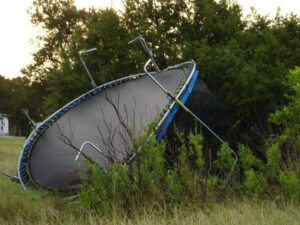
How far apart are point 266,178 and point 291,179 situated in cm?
44

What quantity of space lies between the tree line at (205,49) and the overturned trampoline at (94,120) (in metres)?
1.02

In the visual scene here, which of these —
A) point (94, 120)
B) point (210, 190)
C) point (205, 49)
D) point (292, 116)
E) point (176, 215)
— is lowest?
point (176, 215)

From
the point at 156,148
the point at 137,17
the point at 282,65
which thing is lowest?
the point at 156,148

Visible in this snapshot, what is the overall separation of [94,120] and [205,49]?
4.60 metres

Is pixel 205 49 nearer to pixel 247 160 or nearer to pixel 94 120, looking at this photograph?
pixel 94 120

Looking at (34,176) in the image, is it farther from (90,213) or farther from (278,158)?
(278,158)

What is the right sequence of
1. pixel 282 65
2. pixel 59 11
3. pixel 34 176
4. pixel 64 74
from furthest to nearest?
1. pixel 59 11
2. pixel 64 74
3. pixel 282 65
4. pixel 34 176

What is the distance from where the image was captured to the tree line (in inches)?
457

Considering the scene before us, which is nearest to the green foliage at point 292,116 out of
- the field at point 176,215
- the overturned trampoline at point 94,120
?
the field at point 176,215

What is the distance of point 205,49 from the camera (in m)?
13.4

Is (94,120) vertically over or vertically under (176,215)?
over

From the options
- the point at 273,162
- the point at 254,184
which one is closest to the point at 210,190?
the point at 254,184

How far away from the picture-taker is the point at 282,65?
11.8m

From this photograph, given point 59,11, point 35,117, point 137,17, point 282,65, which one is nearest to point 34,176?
point 282,65
